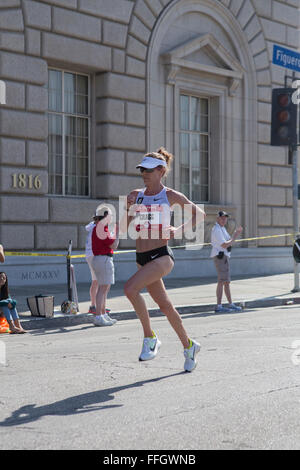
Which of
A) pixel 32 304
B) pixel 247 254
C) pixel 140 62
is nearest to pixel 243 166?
pixel 247 254

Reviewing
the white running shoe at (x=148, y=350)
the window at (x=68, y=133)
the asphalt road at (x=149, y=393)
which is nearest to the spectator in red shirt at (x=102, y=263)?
the asphalt road at (x=149, y=393)

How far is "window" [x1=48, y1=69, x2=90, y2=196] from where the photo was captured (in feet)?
61.4

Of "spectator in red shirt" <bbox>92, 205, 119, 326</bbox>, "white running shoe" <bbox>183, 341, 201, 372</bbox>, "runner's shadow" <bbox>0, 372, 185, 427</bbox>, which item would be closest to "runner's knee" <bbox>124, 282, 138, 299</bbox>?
"white running shoe" <bbox>183, 341, 201, 372</bbox>

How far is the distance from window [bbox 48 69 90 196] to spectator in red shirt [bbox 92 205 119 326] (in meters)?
7.38

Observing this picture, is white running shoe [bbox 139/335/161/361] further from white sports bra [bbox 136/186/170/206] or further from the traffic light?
the traffic light

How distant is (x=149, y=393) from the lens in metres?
6.11

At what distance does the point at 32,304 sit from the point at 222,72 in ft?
41.3

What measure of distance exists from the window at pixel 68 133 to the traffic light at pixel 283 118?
5.30 m

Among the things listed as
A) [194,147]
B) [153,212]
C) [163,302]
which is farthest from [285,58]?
[163,302]

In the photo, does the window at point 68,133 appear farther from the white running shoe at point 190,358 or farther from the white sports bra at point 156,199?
the white running shoe at point 190,358

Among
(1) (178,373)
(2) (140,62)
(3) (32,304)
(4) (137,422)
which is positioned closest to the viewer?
(4) (137,422)

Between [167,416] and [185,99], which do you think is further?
[185,99]

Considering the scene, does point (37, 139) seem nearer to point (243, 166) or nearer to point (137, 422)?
point (243, 166)

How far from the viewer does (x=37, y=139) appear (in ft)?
57.8
